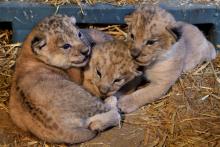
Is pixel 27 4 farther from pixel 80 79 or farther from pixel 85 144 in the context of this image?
pixel 85 144

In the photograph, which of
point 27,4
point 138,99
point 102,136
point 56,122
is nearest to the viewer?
point 56,122

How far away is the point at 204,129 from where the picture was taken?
Answer: 5.72 meters

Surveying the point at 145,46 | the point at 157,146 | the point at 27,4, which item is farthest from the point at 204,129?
the point at 27,4

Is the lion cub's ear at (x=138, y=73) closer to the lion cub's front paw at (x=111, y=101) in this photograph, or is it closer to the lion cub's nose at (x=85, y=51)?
the lion cub's front paw at (x=111, y=101)

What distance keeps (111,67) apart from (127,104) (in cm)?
54

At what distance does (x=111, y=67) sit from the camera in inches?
219

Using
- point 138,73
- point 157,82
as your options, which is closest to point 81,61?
point 138,73

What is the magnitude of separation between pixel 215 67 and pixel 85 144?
7.15 feet

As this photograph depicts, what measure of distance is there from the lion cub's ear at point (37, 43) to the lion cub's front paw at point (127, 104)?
3.33ft

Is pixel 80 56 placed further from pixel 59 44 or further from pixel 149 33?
pixel 149 33

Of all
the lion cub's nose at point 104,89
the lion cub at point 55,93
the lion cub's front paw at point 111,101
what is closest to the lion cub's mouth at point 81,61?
the lion cub at point 55,93

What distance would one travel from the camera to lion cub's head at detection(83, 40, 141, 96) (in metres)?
5.57

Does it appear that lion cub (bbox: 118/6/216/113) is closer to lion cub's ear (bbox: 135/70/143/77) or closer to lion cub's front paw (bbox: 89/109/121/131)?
lion cub's ear (bbox: 135/70/143/77)

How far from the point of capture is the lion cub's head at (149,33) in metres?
5.53
